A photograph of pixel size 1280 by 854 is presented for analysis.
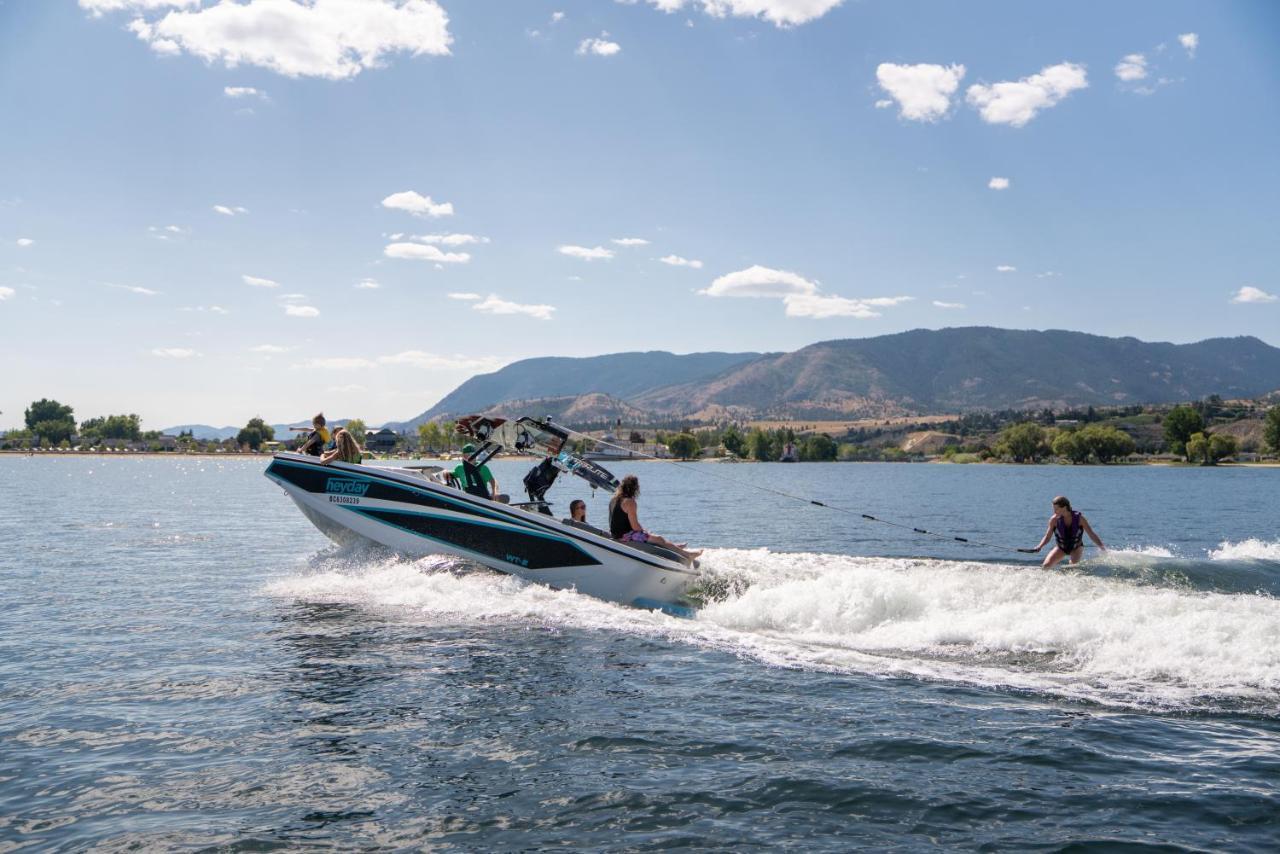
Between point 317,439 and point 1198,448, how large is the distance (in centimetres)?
19726

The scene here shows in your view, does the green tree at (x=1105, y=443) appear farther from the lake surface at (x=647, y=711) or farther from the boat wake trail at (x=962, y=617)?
the boat wake trail at (x=962, y=617)

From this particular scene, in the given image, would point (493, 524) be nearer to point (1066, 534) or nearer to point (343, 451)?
point (343, 451)

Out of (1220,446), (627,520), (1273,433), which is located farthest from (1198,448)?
(627,520)

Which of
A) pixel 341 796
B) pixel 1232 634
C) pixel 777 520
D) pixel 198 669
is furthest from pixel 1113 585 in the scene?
pixel 777 520

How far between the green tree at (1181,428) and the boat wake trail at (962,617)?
663 feet

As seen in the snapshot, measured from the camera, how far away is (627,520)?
1700cm

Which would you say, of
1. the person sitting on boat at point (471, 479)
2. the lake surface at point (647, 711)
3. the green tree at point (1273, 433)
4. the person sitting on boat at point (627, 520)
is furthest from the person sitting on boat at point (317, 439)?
the green tree at point (1273, 433)

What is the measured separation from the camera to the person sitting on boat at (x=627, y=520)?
16.9 metres

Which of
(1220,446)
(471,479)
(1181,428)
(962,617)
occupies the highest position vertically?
(1181,428)

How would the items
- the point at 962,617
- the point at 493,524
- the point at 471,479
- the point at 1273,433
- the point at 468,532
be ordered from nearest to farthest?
the point at 962,617
the point at 493,524
the point at 468,532
the point at 471,479
the point at 1273,433

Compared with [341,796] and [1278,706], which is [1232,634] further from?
[341,796]

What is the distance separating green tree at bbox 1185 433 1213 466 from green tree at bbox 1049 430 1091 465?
728 inches

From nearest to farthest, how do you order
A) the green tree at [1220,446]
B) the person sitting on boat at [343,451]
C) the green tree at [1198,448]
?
the person sitting on boat at [343,451] → the green tree at [1220,446] → the green tree at [1198,448]

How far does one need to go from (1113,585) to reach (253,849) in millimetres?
14173
